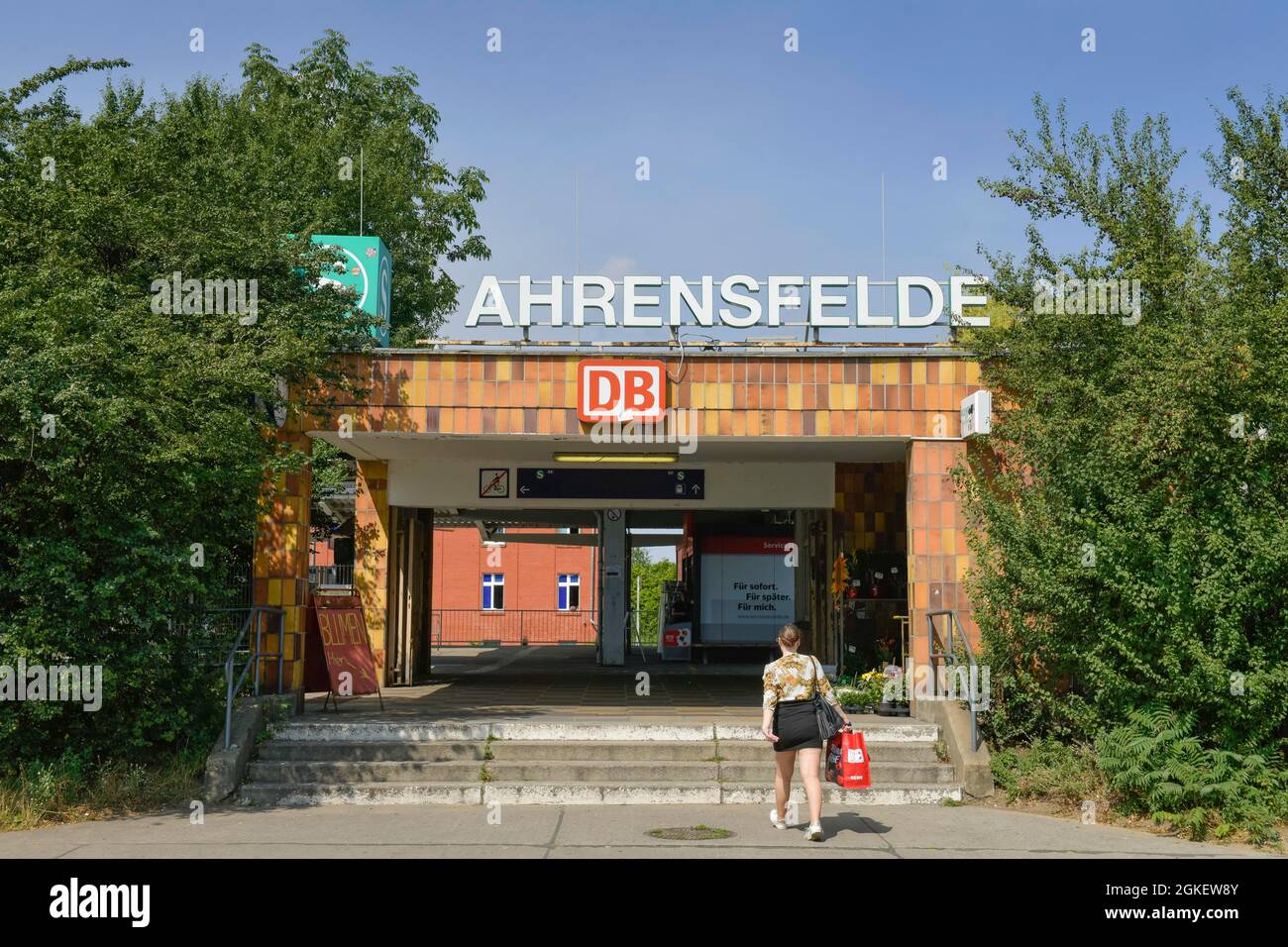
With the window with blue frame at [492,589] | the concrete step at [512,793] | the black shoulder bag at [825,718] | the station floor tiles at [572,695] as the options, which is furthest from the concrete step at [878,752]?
the window with blue frame at [492,589]

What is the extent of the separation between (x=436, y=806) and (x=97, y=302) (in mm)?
5399

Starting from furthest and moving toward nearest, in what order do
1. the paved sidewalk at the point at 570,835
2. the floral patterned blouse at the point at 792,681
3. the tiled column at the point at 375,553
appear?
the tiled column at the point at 375,553 → the floral patterned blouse at the point at 792,681 → the paved sidewalk at the point at 570,835

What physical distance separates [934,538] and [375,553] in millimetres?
8736

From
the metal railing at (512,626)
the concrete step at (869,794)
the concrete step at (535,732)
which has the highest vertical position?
the concrete step at (535,732)

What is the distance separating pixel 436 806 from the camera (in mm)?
10695

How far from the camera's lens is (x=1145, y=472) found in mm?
11102

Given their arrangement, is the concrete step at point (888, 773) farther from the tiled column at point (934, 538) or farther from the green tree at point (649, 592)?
the green tree at point (649, 592)

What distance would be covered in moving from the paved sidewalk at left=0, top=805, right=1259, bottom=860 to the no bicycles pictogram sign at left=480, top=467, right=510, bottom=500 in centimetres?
848

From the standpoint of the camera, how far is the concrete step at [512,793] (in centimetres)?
1075

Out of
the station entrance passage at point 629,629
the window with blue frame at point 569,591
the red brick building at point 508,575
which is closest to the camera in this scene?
the station entrance passage at point 629,629

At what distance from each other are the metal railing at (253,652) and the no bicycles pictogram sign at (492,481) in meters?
5.58

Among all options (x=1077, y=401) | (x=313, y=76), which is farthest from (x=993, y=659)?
(x=313, y=76)

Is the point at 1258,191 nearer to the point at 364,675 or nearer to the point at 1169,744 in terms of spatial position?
the point at 1169,744

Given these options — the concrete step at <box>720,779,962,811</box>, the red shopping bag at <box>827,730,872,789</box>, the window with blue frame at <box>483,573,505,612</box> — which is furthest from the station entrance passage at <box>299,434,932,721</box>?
the window with blue frame at <box>483,573,505,612</box>
